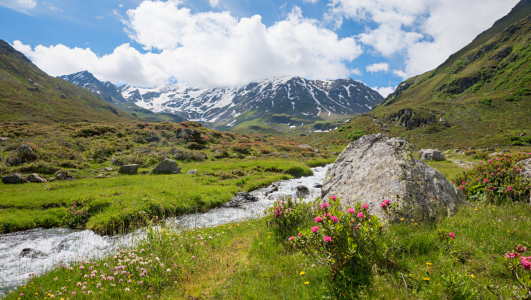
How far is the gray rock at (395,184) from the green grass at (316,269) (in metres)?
0.60

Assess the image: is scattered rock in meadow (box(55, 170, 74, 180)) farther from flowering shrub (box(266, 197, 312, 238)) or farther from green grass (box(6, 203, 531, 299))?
flowering shrub (box(266, 197, 312, 238))

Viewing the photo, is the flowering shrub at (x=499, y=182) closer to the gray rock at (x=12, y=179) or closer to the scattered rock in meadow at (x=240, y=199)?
the scattered rock in meadow at (x=240, y=199)

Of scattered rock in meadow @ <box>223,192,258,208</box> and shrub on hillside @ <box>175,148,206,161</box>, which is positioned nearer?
scattered rock in meadow @ <box>223,192,258,208</box>

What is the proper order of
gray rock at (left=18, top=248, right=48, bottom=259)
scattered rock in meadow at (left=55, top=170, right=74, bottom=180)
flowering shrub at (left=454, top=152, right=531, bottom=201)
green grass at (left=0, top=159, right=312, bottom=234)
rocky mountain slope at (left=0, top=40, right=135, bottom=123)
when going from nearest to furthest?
flowering shrub at (left=454, top=152, right=531, bottom=201) < gray rock at (left=18, top=248, right=48, bottom=259) < green grass at (left=0, top=159, right=312, bottom=234) < scattered rock in meadow at (left=55, top=170, right=74, bottom=180) < rocky mountain slope at (left=0, top=40, right=135, bottom=123)

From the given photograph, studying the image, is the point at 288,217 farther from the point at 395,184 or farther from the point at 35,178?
the point at 35,178

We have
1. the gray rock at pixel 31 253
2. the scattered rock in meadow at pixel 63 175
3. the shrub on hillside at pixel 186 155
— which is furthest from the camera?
the shrub on hillside at pixel 186 155

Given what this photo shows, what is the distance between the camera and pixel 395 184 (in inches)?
294

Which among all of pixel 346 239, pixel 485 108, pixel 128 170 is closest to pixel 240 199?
pixel 346 239

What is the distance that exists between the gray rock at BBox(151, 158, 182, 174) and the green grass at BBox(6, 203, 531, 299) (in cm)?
1899

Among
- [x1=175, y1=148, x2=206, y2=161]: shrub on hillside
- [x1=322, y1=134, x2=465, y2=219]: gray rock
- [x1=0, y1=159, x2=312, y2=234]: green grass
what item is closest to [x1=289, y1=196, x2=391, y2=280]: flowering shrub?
[x1=322, y1=134, x2=465, y2=219]: gray rock

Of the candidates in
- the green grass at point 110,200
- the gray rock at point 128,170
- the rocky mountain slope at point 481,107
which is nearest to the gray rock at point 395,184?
the green grass at point 110,200

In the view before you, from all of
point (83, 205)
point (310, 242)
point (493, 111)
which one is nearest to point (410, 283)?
point (310, 242)

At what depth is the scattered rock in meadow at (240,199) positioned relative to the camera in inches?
667

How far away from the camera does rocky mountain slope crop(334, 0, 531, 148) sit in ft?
234
